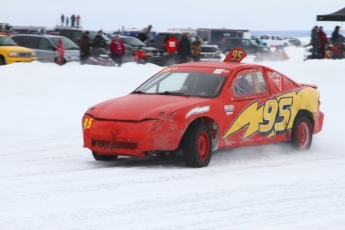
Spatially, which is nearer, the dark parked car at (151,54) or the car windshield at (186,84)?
the car windshield at (186,84)

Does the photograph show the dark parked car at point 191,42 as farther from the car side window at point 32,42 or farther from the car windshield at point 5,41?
the car windshield at point 5,41

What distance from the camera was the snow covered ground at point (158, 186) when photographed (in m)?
7.20

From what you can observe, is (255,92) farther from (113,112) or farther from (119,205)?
(119,205)

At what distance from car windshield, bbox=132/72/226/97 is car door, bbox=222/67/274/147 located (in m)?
0.19

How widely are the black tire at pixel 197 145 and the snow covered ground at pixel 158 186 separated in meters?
0.16

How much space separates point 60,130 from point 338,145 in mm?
4768

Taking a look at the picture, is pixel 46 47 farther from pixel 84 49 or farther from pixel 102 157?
pixel 102 157

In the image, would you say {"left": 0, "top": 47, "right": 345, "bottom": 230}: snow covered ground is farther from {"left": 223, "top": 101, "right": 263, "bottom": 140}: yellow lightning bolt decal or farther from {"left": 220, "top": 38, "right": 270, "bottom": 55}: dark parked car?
{"left": 220, "top": 38, "right": 270, "bottom": 55}: dark parked car

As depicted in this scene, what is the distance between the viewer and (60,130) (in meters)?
14.6

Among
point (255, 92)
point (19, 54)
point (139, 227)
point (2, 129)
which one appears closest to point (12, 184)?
point (139, 227)

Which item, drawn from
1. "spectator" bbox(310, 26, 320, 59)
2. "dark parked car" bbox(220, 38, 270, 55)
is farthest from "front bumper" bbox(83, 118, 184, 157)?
"dark parked car" bbox(220, 38, 270, 55)

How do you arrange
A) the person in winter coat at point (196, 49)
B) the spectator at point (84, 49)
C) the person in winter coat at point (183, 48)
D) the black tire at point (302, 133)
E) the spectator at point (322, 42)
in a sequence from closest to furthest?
the black tire at point (302, 133) < the spectator at point (84, 49) < the person in winter coat at point (183, 48) < the person in winter coat at point (196, 49) < the spectator at point (322, 42)

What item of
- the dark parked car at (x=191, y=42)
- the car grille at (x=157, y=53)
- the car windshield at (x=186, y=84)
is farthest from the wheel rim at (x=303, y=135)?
the dark parked car at (x=191, y=42)

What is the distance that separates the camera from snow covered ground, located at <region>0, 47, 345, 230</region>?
7199 mm
